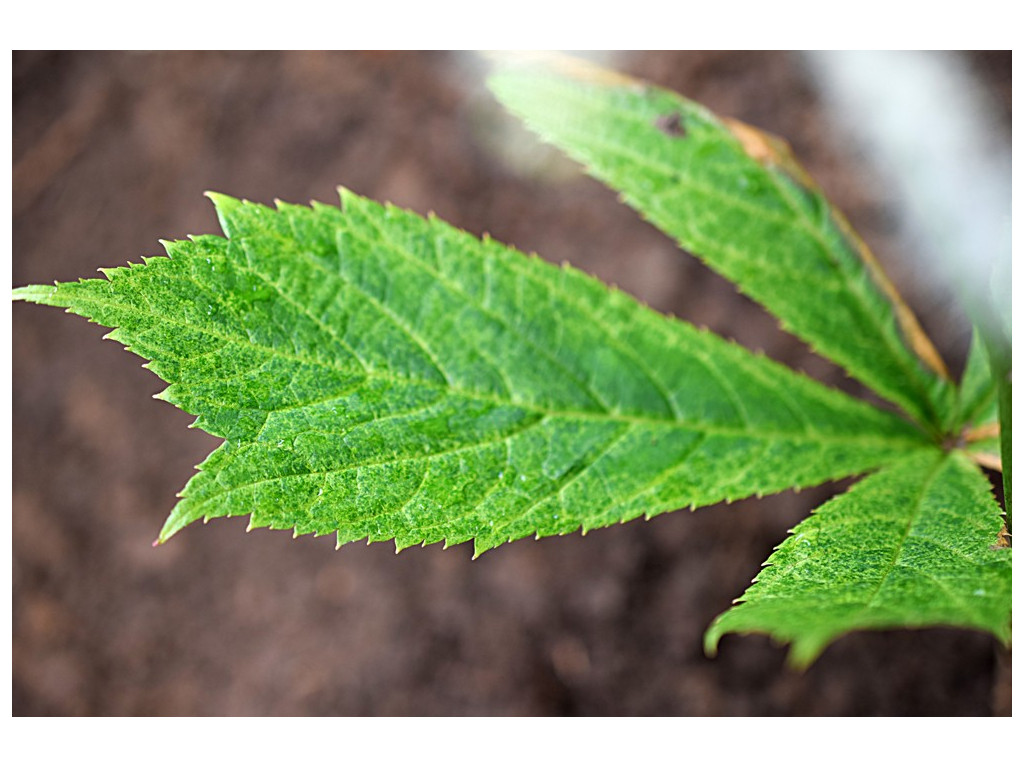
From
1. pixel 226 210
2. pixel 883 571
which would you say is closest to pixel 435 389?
pixel 226 210

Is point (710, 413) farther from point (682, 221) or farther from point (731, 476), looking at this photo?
point (682, 221)

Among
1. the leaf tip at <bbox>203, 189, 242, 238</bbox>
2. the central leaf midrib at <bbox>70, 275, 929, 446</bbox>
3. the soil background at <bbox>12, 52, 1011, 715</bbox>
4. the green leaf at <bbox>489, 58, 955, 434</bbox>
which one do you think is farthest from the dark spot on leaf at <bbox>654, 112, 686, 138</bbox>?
the soil background at <bbox>12, 52, 1011, 715</bbox>

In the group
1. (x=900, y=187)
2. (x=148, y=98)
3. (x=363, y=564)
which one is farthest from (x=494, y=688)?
(x=148, y=98)

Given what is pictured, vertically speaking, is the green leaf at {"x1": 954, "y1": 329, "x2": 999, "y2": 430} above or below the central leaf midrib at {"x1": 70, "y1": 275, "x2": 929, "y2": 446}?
above

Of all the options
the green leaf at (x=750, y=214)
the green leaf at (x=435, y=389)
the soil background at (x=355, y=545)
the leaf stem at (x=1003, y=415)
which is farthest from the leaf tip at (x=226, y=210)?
the soil background at (x=355, y=545)

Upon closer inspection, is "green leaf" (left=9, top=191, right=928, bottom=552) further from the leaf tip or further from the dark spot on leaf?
the dark spot on leaf

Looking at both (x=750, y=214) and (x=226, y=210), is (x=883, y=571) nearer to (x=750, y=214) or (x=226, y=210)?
(x=750, y=214)
